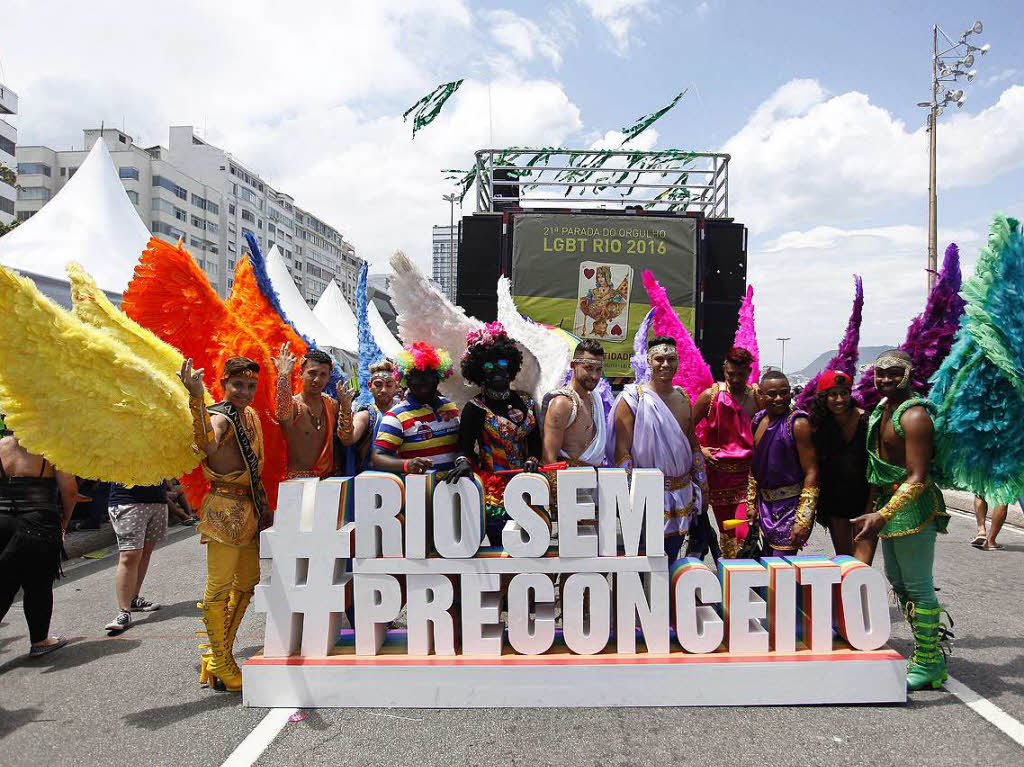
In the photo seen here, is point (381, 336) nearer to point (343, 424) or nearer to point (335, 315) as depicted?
point (335, 315)

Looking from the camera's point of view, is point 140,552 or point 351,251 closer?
point 140,552

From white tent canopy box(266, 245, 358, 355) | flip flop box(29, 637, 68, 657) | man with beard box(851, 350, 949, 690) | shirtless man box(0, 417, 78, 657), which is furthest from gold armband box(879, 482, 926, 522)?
white tent canopy box(266, 245, 358, 355)

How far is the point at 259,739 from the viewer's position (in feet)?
9.52

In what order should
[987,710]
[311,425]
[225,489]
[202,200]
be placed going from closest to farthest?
[987,710]
[225,489]
[311,425]
[202,200]

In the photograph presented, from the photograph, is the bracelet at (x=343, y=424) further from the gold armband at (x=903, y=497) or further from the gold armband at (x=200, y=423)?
the gold armband at (x=903, y=497)

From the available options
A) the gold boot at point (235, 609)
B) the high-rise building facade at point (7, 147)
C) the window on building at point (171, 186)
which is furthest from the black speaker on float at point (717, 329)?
the window on building at point (171, 186)

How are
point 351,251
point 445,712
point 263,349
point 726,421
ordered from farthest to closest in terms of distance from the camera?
point 351,251
point 726,421
point 263,349
point 445,712

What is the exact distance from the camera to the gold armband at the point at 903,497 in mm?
3283

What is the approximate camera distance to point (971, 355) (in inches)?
128

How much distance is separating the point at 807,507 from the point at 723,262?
3.83 metres

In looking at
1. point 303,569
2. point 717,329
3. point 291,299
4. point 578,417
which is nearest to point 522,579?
point 578,417

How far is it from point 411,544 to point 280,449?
3.65 feet

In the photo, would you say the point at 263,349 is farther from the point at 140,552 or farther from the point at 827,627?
the point at 827,627

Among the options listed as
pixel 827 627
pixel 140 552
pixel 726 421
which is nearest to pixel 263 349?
pixel 140 552
